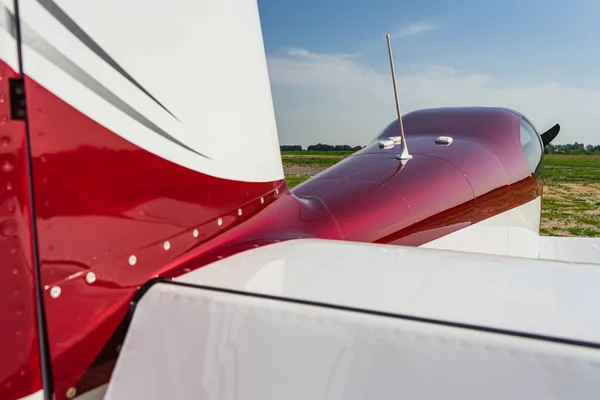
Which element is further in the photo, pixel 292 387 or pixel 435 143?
pixel 435 143

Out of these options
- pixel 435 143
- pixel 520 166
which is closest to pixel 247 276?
pixel 435 143

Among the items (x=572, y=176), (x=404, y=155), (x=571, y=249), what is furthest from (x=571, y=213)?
(x=572, y=176)

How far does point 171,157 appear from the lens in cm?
162

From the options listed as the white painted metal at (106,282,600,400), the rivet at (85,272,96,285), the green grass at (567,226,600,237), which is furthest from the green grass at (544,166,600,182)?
the rivet at (85,272,96,285)

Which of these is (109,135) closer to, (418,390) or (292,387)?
(292,387)

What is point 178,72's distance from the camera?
5.30 ft

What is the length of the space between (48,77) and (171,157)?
17.4 inches

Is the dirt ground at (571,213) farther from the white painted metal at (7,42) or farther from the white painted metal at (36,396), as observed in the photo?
the white painted metal at (7,42)

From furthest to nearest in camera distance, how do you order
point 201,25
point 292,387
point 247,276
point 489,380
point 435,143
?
1. point 435,143
2. point 201,25
3. point 247,276
4. point 292,387
5. point 489,380

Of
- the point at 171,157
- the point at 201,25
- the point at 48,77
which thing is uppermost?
the point at 201,25

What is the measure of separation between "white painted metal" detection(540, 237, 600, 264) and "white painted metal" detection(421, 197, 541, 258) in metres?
0.32

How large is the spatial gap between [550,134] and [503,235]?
10.5ft

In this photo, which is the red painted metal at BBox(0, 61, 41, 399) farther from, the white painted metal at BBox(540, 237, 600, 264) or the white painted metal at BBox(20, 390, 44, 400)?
the white painted metal at BBox(540, 237, 600, 264)

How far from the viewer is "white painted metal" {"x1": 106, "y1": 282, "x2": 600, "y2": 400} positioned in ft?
3.53
